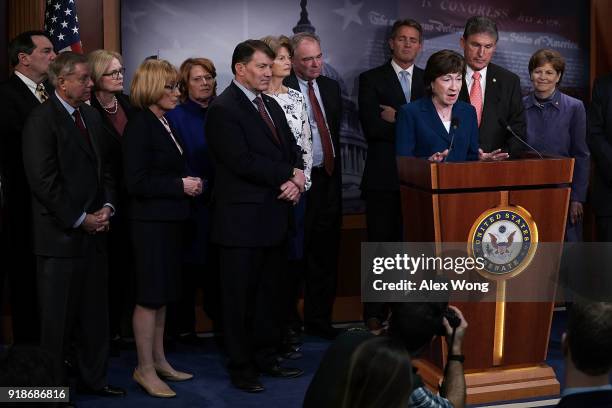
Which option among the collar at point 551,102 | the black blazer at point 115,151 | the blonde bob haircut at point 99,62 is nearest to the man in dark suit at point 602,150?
the collar at point 551,102

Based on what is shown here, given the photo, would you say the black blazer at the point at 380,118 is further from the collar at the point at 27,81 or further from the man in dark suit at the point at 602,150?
the collar at the point at 27,81

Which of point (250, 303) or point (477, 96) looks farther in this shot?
point (477, 96)

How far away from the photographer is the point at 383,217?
5945 mm

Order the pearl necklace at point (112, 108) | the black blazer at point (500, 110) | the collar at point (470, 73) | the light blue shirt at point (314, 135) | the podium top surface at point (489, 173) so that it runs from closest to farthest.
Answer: the podium top surface at point (489, 173)
the pearl necklace at point (112, 108)
the black blazer at point (500, 110)
the collar at point (470, 73)
the light blue shirt at point (314, 135)

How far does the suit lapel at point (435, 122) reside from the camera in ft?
16.1

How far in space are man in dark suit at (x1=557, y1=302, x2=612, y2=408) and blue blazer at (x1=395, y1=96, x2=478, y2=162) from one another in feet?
8.46

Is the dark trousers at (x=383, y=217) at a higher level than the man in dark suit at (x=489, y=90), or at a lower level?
lower

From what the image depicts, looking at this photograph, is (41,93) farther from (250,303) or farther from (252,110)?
(250,303)

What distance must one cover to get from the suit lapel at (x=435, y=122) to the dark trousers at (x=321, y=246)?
107 centimetres

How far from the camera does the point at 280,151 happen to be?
16.5ft

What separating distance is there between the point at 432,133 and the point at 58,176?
1802 mm

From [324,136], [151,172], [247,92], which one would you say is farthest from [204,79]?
[151,172]

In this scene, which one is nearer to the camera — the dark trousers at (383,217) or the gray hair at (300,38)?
the gray hair at (300,38)

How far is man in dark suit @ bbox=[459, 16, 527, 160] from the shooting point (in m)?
5.46
